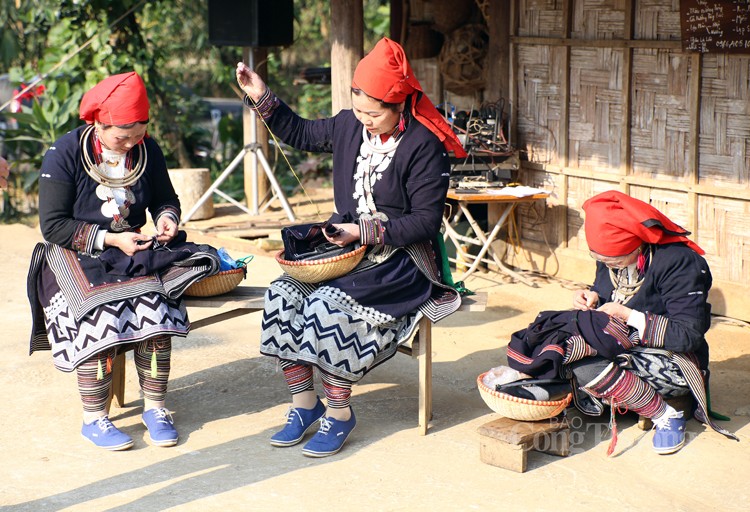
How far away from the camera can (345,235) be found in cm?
426

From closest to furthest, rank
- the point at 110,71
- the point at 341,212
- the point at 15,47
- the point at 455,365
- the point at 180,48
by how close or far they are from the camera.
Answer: the point at 341,212, the point at 455,365, the point at 110,71, the point at 15,47, the point at 180,48

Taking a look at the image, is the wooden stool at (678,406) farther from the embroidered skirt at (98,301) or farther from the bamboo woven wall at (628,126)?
the embroidered skirt at (98,301)

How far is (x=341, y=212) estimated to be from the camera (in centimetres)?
453

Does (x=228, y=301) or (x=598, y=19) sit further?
(x=598, y=19)

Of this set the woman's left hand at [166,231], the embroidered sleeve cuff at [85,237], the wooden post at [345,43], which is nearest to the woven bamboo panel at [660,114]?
the wooden post at [345,43]

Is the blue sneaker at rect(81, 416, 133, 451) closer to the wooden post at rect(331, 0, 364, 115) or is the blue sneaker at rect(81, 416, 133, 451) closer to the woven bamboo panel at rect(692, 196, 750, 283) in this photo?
the wooden post at rect(331, 0, 364, 115)

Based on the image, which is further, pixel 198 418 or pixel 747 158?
pixel 747 158

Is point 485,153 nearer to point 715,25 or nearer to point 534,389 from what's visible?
point 715,25

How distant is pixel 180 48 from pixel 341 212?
11.3 metres

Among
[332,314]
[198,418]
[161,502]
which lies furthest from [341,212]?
[161,502]

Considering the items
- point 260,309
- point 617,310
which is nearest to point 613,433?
point 617,310

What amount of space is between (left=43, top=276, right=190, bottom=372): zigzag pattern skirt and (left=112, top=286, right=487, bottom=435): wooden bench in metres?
0.28

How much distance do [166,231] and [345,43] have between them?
9.42 feet

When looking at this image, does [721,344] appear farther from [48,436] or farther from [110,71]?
[110,71]
